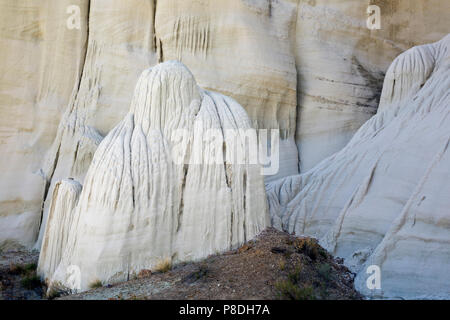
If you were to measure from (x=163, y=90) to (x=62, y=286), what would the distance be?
155 inches

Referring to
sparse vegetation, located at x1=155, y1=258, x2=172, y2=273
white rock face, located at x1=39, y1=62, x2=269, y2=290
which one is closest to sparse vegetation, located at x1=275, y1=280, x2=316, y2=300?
white rock face, located at x1=39, y1=62, x2=269, y2=290

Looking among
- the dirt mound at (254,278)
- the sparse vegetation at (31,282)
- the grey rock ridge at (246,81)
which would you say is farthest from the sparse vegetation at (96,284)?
the grey rock ridge at (246,81)

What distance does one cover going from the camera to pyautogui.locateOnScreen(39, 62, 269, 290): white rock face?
7.73m

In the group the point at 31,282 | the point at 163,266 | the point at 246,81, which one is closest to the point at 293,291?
the point at 163,266

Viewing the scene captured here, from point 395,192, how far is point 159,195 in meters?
4.40

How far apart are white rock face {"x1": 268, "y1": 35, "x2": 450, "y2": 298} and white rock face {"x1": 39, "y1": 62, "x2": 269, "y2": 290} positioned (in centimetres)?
179

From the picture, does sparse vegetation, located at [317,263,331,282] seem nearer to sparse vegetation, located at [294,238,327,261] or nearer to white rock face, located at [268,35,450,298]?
sparse vegetation, located at [294,238,327,261]

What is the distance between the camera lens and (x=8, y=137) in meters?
13.0

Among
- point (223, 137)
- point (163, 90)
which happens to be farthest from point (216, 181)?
point (163, 90)

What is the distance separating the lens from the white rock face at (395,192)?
7316 millimetres

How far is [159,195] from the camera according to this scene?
803 centimetres

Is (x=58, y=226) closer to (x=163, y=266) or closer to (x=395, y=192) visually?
(x=163, y=266)
